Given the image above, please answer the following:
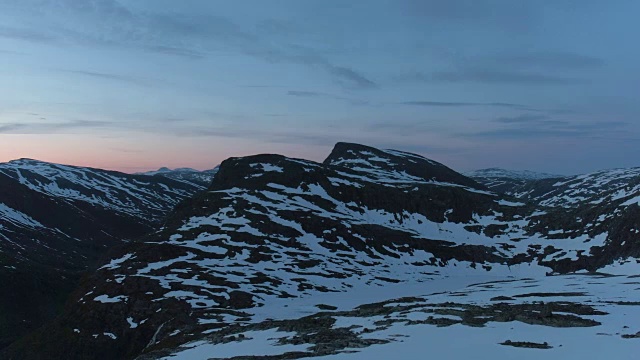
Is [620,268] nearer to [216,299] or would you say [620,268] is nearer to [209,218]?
[216,299]

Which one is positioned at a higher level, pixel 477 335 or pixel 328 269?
pixel 477 335

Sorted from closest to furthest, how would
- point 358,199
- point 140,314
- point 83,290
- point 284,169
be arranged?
point 140,314 → point 83,290 → point 358,199 → point 284,169

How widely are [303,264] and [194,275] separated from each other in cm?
2326

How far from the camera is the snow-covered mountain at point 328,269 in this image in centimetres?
4566

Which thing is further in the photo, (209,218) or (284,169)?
(284,169)

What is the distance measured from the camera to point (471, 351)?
28547mm

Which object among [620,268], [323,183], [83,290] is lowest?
[83,290]

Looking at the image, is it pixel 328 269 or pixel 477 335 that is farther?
pixel 328 269

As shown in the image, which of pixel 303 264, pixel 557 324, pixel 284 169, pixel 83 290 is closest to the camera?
pixel 557 324

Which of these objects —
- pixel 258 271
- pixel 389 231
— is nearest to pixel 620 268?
pixel 389 231

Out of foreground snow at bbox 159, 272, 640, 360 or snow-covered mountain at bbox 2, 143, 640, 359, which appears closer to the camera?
foreground snow at bbox 159, 272, 640, 360

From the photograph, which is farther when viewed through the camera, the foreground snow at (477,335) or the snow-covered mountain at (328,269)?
the snow-covered mountain at (328,269)

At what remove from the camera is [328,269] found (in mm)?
101062

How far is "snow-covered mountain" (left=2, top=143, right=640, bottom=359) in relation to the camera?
45.7 m
